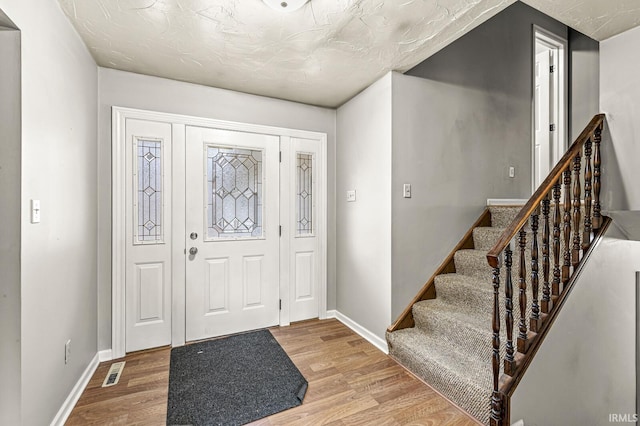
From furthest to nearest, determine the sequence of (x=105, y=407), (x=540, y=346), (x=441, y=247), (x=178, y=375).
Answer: (x=441, y=247), (x=178, y=375), (x=105, y=407), (x=540, y=346)

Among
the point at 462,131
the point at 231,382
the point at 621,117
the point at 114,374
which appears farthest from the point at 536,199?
the point at 114,374

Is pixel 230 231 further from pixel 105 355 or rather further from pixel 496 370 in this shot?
pixel 496 370

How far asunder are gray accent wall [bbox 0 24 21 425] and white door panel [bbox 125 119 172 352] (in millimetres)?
1209

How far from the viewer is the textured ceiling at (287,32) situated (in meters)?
1.70

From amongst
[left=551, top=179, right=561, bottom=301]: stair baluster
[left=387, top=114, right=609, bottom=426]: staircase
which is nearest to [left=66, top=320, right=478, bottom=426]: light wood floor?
[left=387, top=114, right=609, bottom=426]: staircase

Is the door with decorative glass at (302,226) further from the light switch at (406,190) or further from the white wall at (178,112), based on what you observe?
the light switch at (406,190)

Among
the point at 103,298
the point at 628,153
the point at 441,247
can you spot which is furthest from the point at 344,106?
the point at 103,298

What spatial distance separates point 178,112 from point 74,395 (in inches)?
87.1

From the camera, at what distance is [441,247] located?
274 centimetres

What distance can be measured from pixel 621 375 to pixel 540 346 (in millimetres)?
728

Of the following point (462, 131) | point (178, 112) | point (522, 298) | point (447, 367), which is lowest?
point (447, 367)

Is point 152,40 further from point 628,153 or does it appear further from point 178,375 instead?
point 628,153

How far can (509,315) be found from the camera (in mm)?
1590

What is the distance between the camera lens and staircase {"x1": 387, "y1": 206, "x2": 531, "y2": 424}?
1.87m
